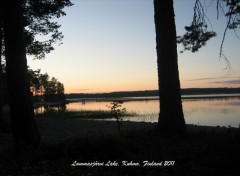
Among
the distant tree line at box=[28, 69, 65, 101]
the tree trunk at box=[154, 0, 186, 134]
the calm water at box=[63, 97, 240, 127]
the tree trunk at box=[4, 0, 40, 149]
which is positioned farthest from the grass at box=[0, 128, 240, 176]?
the distant tree line at box=[28, 69, 65, 101]

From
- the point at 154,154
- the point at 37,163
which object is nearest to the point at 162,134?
the point at 154,154

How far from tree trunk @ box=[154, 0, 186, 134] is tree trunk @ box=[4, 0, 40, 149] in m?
4.21

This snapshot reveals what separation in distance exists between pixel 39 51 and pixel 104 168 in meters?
19.8

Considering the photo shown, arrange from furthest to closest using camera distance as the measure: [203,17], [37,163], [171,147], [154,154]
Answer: [203,17] < [171,147] < [154,154] < [37,163]

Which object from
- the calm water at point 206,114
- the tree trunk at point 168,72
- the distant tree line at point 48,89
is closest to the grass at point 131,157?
the tree trunk at point 168,72

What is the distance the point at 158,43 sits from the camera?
39.9ft

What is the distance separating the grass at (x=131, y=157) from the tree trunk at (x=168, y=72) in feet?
5.62

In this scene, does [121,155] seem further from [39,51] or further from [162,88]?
[39,51]

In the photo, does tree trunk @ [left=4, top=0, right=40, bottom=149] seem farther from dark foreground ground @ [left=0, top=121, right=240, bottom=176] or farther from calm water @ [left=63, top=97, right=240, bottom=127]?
calm water @ [left=63, top=97, right=240, bottom=127]

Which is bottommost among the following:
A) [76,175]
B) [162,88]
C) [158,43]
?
→ [76,175]

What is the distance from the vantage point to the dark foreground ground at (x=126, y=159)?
7141 millimetres

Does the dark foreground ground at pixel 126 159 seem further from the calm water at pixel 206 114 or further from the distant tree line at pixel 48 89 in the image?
the distant tree line at pixel 48 89

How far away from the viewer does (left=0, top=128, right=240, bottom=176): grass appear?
7141 mm

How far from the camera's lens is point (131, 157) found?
7941 millimetres
